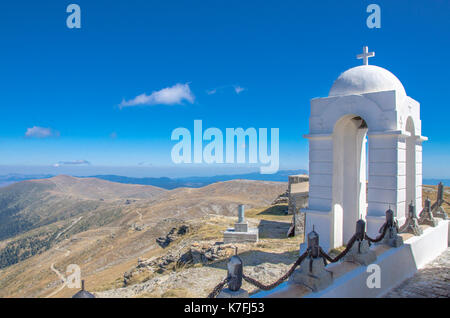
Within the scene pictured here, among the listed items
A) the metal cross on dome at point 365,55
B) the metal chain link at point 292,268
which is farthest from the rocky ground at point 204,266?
the metal cross on dome at point 365,55

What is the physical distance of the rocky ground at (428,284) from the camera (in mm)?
6875

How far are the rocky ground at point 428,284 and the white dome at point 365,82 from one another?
205 inches

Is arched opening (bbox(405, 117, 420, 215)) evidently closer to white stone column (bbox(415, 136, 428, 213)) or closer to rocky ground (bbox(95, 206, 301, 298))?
white stone column (bbox(415, 136, 428, 213))

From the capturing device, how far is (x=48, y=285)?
3372 cm

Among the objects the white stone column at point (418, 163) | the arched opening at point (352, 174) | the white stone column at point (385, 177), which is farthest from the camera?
the arched opening at point (352, 174)

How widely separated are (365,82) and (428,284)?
599 cm

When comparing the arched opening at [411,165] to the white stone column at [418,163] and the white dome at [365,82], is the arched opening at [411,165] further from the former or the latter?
the white dome at [365,82]

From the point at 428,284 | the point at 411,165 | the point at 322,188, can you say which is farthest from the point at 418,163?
the point at 428,284

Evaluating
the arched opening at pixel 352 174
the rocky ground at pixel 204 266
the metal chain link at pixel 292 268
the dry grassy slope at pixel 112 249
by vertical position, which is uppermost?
the arched opening at pixel 352 174

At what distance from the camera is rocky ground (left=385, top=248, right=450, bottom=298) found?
6.88 metres

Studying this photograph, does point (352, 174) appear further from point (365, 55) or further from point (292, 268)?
point (292, 268)

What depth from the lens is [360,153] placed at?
11.0 meters

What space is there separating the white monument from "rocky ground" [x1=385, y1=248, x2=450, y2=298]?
1517mm
